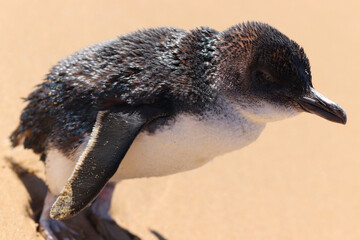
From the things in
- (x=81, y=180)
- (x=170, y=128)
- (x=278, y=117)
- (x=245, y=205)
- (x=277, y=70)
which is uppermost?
(x=277, y=70)

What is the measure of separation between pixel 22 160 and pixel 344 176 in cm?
255

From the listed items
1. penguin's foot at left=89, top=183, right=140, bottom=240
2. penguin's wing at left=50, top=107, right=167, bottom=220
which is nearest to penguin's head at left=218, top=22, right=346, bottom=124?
penguin's wing at left=50, top=107, right=167, bottom=220

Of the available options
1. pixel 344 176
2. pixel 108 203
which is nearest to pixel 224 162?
pixel 344 176

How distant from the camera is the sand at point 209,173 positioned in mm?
3381

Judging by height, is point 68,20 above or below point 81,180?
below

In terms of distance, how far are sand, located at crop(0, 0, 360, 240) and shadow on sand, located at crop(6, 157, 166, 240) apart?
0.01 m

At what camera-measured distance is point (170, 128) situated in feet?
8.26

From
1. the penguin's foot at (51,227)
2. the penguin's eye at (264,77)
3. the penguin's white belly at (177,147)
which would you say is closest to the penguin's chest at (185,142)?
the penguin's white belly at (177,147)

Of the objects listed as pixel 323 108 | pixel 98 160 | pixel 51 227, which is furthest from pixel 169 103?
pixel 51 227

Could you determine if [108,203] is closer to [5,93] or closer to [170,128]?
[170,128]

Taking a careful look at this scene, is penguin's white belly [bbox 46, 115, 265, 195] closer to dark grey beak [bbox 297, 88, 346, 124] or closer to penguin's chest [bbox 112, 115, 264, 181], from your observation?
penguin's chest [bbox 112, 115, 264, 181]

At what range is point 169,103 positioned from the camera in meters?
2.52

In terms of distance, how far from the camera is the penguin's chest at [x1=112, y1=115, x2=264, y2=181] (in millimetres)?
2527

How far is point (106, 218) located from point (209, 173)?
1098 millimetres
